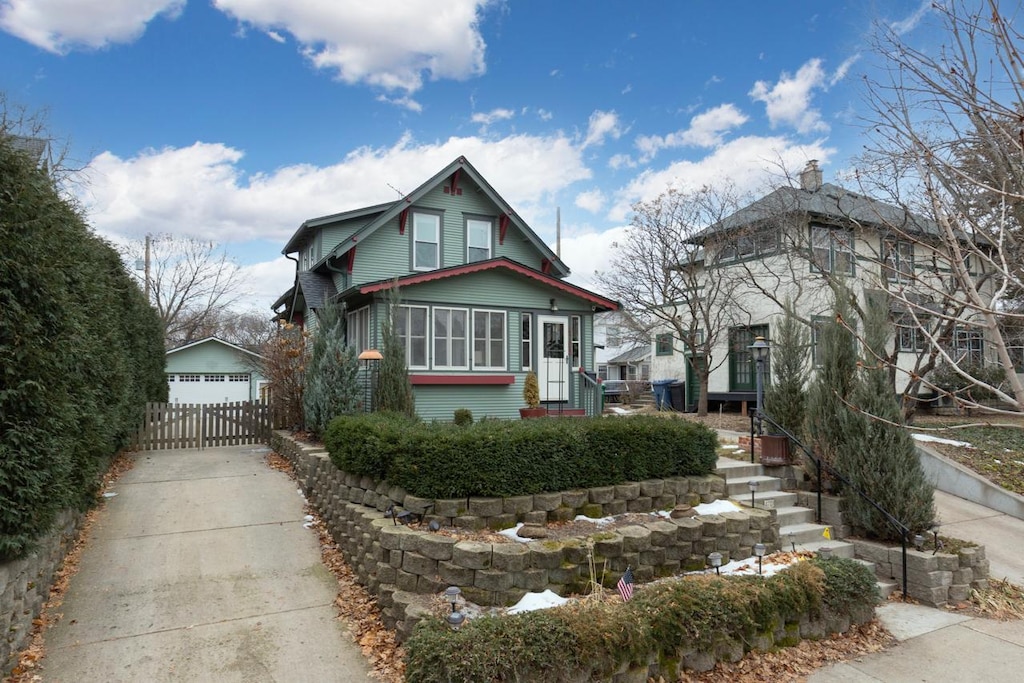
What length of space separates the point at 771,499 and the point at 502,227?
976 cm

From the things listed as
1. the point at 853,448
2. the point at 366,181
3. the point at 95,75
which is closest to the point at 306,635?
the point at 853,448

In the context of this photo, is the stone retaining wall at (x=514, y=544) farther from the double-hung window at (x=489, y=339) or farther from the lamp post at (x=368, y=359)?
the double-hung window at (x=489, y=339)

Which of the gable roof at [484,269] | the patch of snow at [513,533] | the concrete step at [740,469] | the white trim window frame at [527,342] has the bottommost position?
the patch of snow at [513,533]

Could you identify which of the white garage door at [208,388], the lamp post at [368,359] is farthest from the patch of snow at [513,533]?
the white garage door at [208,388]

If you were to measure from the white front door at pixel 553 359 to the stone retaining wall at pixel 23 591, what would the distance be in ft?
30.8

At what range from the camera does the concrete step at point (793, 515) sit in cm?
708

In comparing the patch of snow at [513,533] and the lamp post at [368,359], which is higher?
the lamp post at [368,359]

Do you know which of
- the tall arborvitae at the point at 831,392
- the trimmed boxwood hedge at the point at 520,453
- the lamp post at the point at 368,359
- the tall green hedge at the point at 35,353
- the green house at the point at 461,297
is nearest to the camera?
the tall green hedge at the point at 35,353

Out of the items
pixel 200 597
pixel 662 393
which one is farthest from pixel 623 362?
pixel 200 597

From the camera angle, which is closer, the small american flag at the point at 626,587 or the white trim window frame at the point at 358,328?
the small american flag at the point at 626,587

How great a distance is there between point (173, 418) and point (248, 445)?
1.47 metres

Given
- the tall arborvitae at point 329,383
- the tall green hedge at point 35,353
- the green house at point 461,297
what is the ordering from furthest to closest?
the green house at point 461,297, the tall arborvitae at point 329,383, the tall green hedge at point 35,353

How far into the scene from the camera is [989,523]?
827 cm

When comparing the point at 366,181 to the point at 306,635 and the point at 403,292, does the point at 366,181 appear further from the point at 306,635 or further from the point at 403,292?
the point at 306,635
